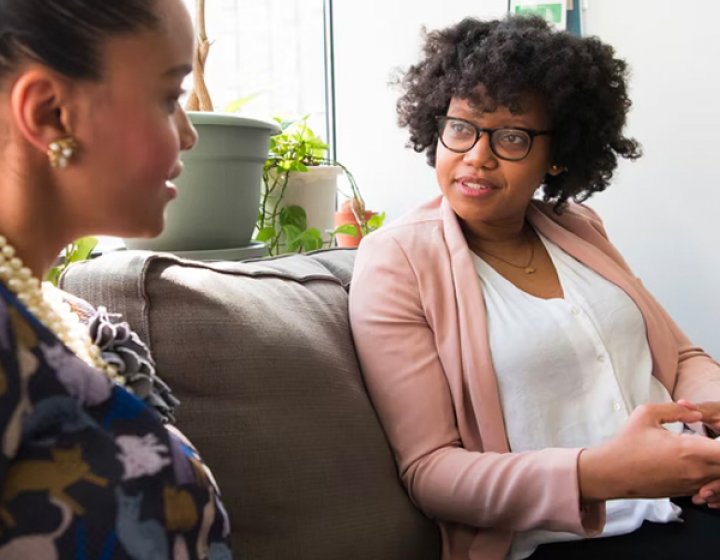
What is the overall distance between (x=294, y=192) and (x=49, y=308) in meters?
1.16

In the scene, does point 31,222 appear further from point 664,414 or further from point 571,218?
point 571,218

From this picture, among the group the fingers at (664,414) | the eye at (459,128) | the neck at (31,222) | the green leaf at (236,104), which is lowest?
the fingers at (664,414)

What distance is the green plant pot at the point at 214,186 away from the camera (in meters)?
1.39

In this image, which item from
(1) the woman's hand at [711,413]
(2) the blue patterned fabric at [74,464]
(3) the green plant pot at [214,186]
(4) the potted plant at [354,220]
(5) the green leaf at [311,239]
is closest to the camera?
(2) the blue patterned fabric at [74,464]

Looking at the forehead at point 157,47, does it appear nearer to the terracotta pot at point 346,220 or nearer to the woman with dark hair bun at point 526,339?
the woman with dark hair bun at point 526,339

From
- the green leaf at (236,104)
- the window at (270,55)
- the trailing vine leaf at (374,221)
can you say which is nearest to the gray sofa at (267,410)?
the green leaf at (236,104)

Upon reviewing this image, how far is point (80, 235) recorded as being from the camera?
0.61 metres

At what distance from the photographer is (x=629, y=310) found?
1271 mm

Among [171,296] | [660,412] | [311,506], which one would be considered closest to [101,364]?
[171,296]

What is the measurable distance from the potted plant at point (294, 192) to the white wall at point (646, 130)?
0.42m

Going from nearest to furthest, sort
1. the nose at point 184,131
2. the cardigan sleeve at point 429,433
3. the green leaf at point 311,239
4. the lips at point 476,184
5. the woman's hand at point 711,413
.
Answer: the nose at point 184,131
the cardigan sleeve at point 429,433
the woman's hand at point 711,413
the lips at point 476,184
the green leaf at point 311,239

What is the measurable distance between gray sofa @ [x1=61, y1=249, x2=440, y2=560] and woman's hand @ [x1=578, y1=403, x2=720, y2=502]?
238mm

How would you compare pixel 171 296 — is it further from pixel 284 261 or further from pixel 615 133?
pixel 615 133

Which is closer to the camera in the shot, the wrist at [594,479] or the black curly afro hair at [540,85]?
the wrist at [594,479]
